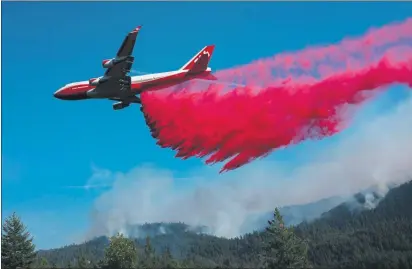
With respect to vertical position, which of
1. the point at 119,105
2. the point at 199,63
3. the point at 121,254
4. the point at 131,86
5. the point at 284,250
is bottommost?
the point at 284,250

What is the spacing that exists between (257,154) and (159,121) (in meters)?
11.7

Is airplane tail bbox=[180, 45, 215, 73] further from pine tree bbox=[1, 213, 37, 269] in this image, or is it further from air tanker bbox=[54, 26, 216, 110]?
pine tree bbox=[1, 213, 37, 269]

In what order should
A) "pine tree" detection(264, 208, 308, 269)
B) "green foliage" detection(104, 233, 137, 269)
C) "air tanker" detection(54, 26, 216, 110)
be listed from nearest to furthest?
"air tanker" detection(54, 26, 216, 110) < "pine tree" detection(264, 208, 308, 269) < "green foliage" detection(104, 233, 137, 269)

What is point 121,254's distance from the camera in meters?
99.1

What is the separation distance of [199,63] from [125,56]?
8.33 m

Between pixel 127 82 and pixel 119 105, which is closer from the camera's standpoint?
pixel 127 82

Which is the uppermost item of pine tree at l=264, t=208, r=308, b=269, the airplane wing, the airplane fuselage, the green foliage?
the airplane wing

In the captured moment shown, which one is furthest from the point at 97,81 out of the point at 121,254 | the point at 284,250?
the point at 121,254

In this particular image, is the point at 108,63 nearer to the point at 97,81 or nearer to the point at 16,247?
the point at 97,81

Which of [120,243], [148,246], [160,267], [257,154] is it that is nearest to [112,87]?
[257,154]

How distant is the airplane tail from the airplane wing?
6386 millimetres

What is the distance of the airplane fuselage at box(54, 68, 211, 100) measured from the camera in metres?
52.1

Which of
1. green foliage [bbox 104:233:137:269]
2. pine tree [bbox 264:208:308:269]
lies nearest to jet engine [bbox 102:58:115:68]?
pine tree [bbox 264:208:308:269]

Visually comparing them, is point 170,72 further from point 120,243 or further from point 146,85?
point 120,243
